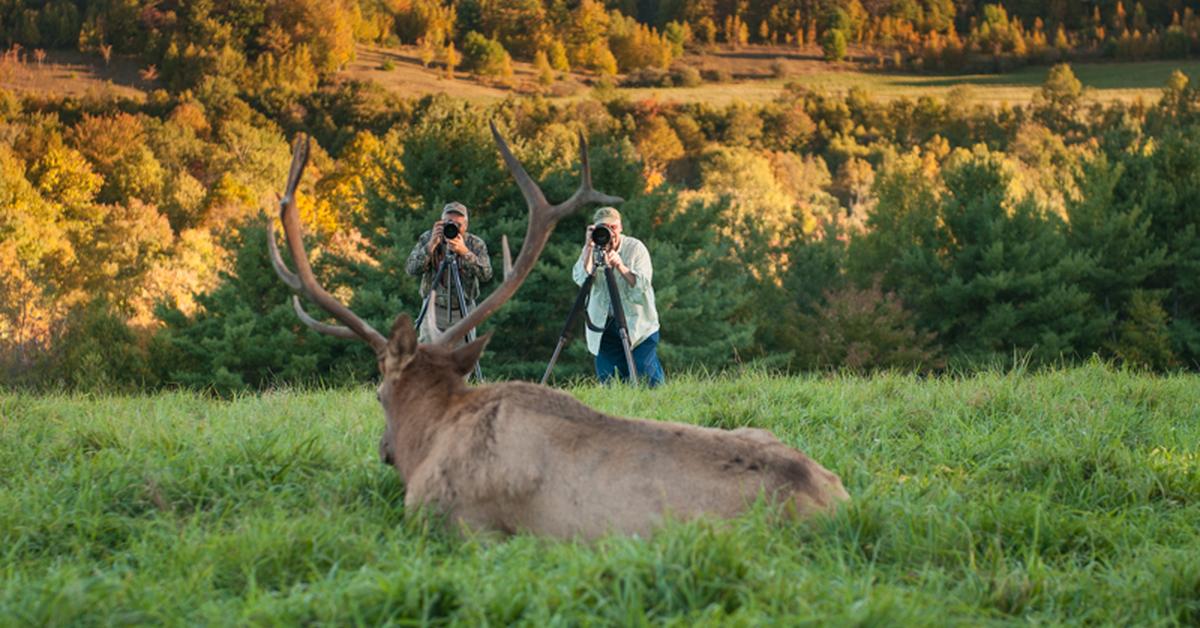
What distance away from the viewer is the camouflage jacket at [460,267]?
8.59 metres

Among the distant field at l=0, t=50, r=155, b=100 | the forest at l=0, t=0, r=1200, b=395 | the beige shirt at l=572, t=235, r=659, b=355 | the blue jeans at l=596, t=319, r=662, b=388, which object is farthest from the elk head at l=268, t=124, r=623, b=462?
the distant field at l=0, t=50, r=155, b=100

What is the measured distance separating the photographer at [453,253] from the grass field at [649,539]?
220 centimetres

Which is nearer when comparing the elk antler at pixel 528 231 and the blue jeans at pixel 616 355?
the elk antler at pixel 528 231

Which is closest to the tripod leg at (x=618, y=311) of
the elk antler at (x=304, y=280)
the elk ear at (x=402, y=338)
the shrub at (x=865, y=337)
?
the elk antler at (x=304, y=280)

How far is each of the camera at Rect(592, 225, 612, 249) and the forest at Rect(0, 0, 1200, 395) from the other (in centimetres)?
638

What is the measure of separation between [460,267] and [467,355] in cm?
404

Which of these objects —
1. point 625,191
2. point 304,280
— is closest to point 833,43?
point 625,191

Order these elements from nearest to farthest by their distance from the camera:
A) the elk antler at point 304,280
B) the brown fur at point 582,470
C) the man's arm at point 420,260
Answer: the brown fur at point 582,470 < the elk antler at point 304,280 < the man's arm at point 420,260

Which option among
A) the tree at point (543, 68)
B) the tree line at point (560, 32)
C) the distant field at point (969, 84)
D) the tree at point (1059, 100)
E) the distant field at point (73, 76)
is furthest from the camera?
the distant field at point (969, 84)

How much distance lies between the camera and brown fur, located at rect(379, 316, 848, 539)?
371cm

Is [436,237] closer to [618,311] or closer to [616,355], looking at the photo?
[618,311]

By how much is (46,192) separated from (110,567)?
57550mm

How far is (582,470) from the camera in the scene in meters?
3.83

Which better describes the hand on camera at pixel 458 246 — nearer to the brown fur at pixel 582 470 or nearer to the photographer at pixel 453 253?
the photographer at pixel 453 253
